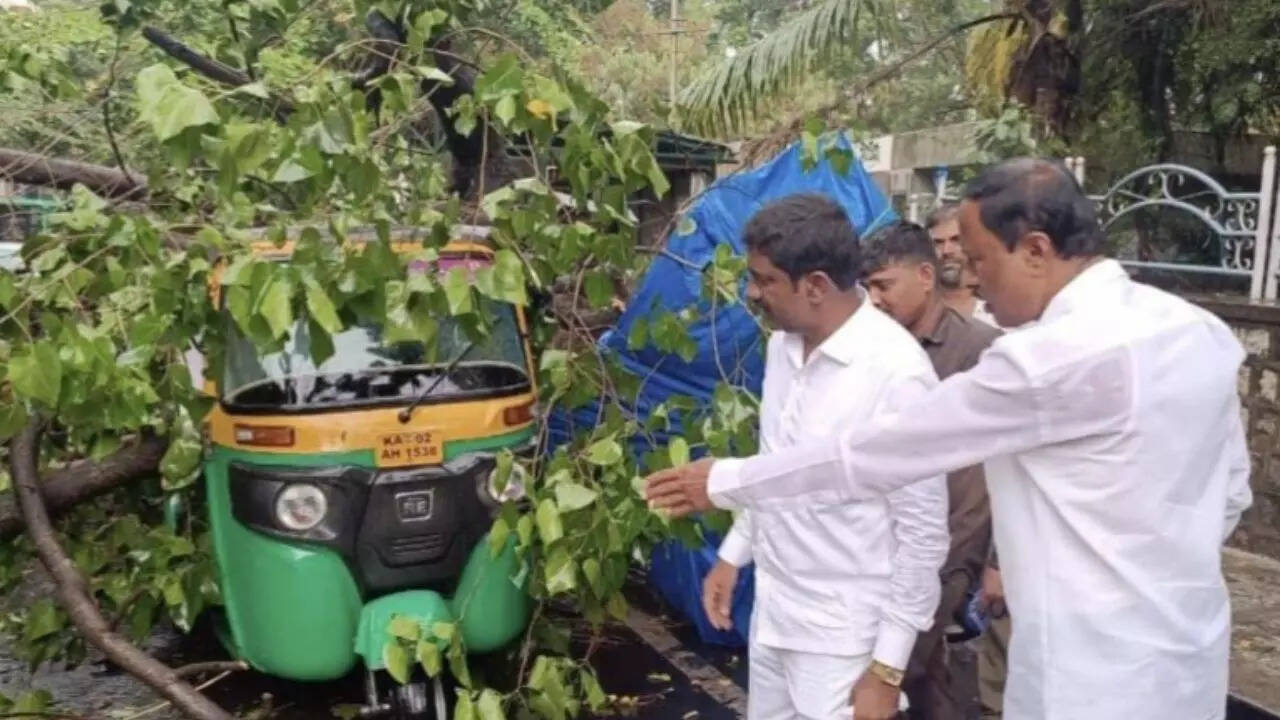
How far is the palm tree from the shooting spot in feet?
26.6

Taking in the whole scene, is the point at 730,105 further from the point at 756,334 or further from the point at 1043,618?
the point at 1043,618

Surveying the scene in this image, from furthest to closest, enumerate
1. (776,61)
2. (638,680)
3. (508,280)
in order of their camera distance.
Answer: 1. (776,61)
2. (638,680)
3. (508,280)

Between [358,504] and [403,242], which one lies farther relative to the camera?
[358,504]

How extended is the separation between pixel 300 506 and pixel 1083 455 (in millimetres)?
2643

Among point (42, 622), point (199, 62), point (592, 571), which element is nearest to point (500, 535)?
point (592, 571)

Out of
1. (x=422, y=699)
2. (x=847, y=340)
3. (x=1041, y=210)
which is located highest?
(x=1041, y=210)

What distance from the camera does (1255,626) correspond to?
15.9 feet

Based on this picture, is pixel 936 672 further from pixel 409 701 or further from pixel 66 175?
pixel 66 175

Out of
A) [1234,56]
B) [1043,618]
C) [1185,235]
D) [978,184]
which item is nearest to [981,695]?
[1043,618]

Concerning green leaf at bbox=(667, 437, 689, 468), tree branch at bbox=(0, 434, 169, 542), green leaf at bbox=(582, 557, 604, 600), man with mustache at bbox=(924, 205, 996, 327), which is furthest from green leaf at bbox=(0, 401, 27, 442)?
man with mustache at bbox=(924, 205, 996, 327)

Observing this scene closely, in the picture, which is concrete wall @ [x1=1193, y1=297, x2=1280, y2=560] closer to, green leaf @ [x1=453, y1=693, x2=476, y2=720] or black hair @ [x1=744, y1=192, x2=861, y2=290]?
black hair @ [x1=744, y1=192, x2=861, y2=290]

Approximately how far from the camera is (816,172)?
176 inches

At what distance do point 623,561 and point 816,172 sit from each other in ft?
5.63

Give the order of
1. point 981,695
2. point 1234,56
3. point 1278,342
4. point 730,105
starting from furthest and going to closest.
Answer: point 730,105 → point 1234,56 → point 1278,342 → point 981,695
